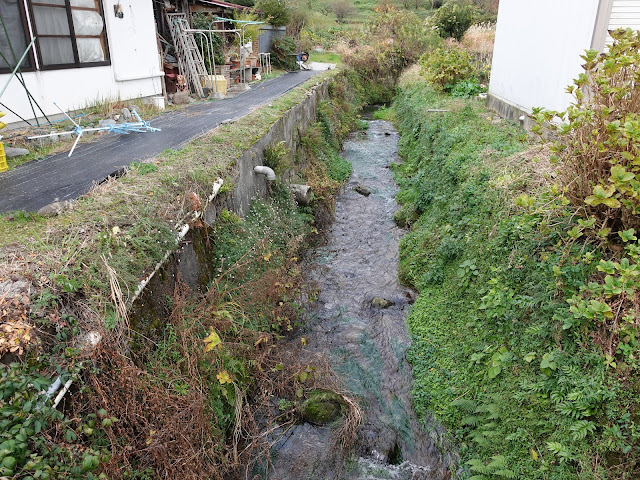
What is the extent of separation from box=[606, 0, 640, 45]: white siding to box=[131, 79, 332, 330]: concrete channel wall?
5966mm

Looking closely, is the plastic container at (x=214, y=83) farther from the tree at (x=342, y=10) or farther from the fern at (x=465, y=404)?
the tree at (x=342, y=10)

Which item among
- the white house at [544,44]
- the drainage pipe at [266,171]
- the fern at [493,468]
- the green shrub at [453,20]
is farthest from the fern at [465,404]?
the green shrub at [453,20]

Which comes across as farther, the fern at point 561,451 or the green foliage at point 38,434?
the fern at point 561,451

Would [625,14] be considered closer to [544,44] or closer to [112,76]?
[544,44]

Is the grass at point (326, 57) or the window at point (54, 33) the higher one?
the window at point (54, 33)

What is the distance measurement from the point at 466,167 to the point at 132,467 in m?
6.60

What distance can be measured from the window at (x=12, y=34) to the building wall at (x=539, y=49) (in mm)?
9380

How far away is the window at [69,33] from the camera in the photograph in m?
8.90

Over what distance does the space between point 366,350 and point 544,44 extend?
685 cm

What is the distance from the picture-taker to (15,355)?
2967mm

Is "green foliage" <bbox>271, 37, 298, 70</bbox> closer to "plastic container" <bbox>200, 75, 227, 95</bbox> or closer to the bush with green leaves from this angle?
the bush with green leaves

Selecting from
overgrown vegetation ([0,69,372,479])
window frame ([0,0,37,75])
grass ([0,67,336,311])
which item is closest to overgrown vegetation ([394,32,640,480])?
overgrown vegetation ([0,69,372,479])

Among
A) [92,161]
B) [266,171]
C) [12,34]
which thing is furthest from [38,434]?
[12,34]

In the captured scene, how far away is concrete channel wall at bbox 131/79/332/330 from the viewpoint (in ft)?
14.3
